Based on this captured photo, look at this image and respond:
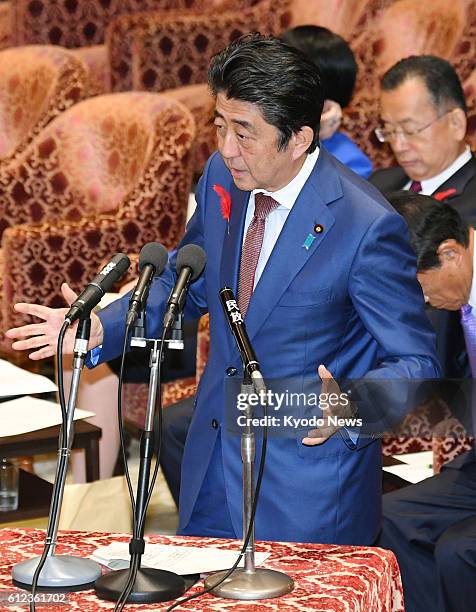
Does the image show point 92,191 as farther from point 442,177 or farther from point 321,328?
point 321,328

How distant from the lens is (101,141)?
236 inches

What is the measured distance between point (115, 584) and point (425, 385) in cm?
77

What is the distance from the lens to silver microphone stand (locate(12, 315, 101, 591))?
2.02 meters

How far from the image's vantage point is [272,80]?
2.50 meters

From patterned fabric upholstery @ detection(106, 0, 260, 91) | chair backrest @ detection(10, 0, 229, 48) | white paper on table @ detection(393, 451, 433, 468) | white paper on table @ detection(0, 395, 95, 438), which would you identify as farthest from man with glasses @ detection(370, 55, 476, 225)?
chair backrest @ detection(10, 0, 229, 48)

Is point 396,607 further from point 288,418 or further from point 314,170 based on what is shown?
point 314,170

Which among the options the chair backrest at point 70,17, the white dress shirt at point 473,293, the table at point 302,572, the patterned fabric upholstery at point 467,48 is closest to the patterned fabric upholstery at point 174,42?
the chair backrest at point 70,17

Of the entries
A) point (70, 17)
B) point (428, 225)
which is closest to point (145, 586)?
point (428, 225)

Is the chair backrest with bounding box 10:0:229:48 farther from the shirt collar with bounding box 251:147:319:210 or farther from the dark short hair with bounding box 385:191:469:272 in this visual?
the shirt collar with bounding box 251:147:319:210

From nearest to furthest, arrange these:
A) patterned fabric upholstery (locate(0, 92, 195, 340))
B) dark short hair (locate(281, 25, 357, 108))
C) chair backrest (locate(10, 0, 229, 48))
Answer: dark short hair (locate(281, 25, 357, 108)) → patterned fabric upholstery (locate(0, 92, 195, 340)) → chair backrest (locate(10, 0, 229, 48))

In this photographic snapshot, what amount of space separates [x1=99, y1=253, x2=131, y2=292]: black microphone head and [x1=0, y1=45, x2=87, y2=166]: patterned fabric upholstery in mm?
4535

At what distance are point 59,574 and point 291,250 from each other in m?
0.85

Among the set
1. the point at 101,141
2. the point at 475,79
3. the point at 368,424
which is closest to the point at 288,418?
the point at 368,424

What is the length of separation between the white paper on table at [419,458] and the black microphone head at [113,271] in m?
2.10
